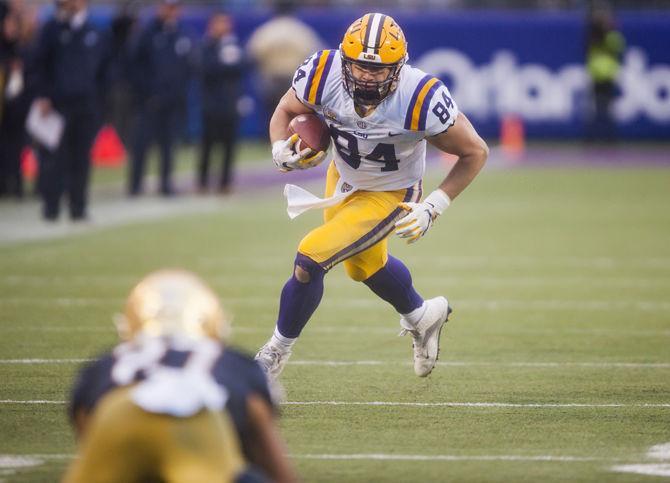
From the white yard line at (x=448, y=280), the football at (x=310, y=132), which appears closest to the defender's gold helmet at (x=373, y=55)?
the football at (x=310, y=132)

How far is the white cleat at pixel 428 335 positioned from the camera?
19.7 feet

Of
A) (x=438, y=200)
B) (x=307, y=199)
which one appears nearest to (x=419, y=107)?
(x=438, y=200)

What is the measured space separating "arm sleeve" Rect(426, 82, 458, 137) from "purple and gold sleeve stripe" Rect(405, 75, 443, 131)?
18 millimetres

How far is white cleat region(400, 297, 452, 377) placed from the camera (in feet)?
19.7

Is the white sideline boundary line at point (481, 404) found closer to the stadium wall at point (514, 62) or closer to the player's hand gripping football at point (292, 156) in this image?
the player's hand gripping football at point (292, 156)

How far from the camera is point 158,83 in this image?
45.9 feet

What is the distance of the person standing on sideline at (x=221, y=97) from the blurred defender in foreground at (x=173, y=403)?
11.3m

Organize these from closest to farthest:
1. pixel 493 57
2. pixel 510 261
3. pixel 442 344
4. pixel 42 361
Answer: pixel 42 361, pixel 442 344, pixel 510 261, pixel 493 57

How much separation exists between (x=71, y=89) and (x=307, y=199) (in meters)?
6.16

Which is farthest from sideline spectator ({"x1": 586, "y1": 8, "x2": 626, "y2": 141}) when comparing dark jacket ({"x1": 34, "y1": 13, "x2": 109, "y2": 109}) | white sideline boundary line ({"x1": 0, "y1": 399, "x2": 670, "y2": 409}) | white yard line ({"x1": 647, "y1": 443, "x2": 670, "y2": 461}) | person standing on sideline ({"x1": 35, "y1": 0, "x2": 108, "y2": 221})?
white yard line ({"x1": 647, "y1": 443, "x2": 670, "y2": 461})

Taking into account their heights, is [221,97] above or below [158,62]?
below

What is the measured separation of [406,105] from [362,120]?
22cm

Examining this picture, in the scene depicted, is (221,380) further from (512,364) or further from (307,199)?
(512,364)

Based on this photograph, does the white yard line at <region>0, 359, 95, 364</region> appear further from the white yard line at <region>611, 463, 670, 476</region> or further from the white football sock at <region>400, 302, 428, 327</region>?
the white yard line at <region>611, 463, 670, 476</region>
